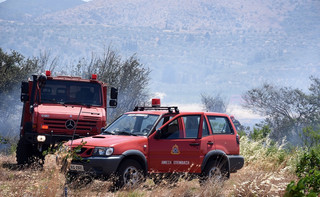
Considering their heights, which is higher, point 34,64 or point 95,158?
point 34,64

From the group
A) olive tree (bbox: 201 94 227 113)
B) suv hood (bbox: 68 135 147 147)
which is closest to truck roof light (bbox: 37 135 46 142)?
suv hood (bbox: 68 135 147 147)

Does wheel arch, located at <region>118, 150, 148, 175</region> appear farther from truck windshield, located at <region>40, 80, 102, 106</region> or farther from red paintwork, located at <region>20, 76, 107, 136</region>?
truck windshield, located at <region>40, 80, 102, 106</region>

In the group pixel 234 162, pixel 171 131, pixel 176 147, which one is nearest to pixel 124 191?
pixel 176 147

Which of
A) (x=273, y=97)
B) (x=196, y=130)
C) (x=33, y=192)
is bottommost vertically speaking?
(x=33, y=192)

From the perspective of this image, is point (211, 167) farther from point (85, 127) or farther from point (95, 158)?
point (85, 127)

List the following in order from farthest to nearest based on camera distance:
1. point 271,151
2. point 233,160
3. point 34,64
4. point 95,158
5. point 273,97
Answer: point 273,97
point 34,64
point 271,151
point 233,160
point 95,158

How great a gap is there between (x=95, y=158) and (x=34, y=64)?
32.0 meters

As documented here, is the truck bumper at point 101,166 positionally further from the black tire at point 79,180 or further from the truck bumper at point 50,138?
the truck bumper at point 50,138

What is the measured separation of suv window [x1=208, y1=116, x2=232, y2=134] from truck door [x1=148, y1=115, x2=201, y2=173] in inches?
23.1

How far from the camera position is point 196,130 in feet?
36.1

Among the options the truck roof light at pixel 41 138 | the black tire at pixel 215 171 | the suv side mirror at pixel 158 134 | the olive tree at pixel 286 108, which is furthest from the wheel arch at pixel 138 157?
the olive tree at pixel 286 108

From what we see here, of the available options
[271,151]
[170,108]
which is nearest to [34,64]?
[271,151]

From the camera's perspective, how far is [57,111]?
13656mm

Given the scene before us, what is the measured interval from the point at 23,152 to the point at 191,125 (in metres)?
5.41
